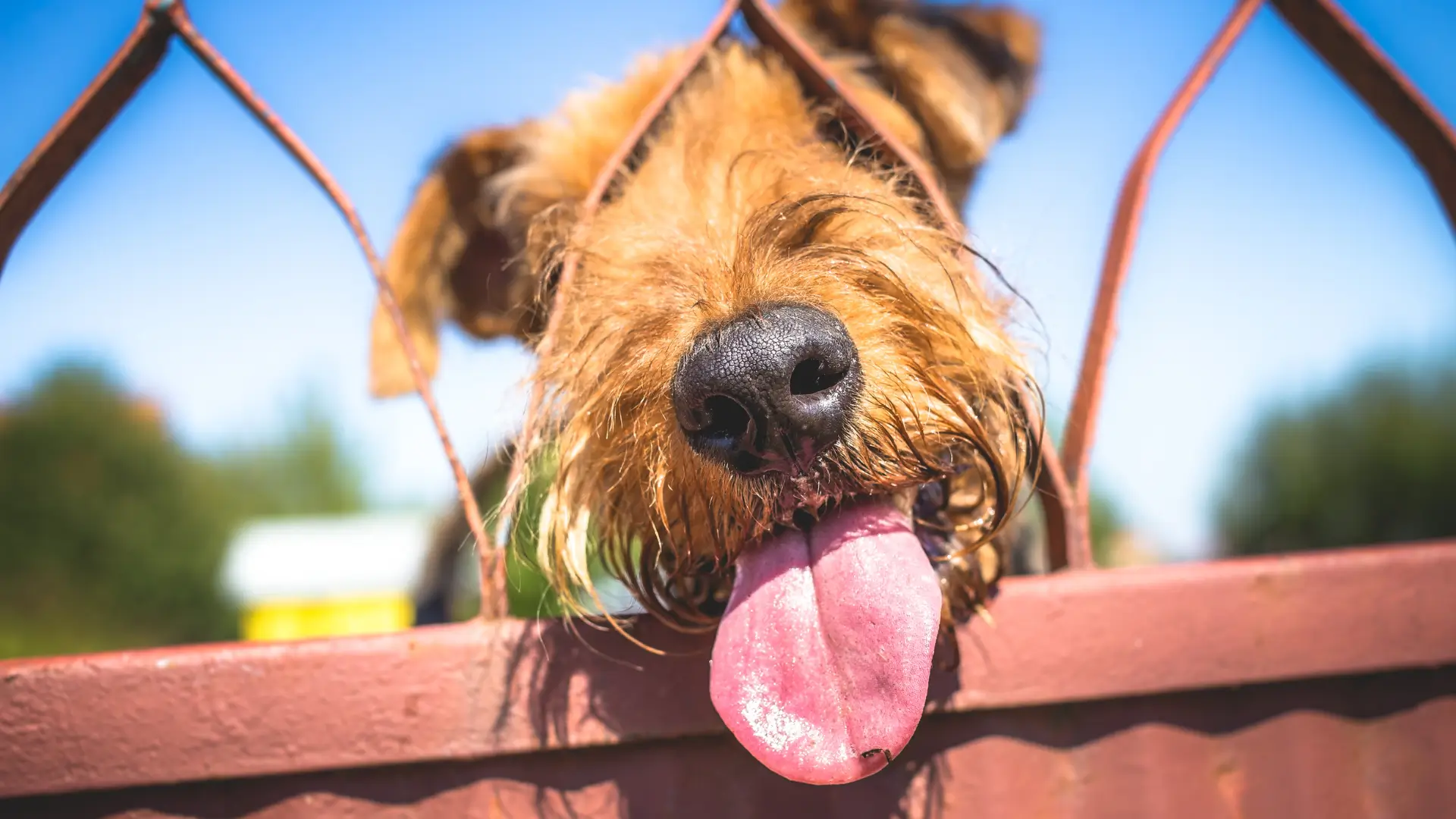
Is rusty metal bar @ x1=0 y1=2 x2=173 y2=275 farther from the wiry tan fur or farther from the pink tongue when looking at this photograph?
the pink tongue

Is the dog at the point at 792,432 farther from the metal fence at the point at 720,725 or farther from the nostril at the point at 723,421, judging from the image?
the metal fence at the point at 720,725

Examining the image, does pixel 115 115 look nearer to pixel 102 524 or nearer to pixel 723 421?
pixel 723 421

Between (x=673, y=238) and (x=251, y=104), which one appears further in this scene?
(x=673, y=238)

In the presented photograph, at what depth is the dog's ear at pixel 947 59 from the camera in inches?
96.0

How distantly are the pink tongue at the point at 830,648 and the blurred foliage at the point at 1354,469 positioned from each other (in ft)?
78.4

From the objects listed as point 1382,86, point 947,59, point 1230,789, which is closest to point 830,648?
point 1230,789

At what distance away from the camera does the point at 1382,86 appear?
1607 millimetres

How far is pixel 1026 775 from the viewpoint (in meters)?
1.29

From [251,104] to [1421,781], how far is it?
2.11 metres

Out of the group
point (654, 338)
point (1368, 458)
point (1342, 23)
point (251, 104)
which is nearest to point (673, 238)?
point (654, 338)

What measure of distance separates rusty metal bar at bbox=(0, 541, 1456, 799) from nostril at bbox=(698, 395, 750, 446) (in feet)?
1.02

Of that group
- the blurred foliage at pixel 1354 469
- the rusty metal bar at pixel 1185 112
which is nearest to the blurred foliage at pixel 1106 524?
the blurred foliage at pixel 1354 469

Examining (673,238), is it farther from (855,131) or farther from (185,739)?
(185,739)

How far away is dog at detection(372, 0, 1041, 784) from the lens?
1.12 metres
